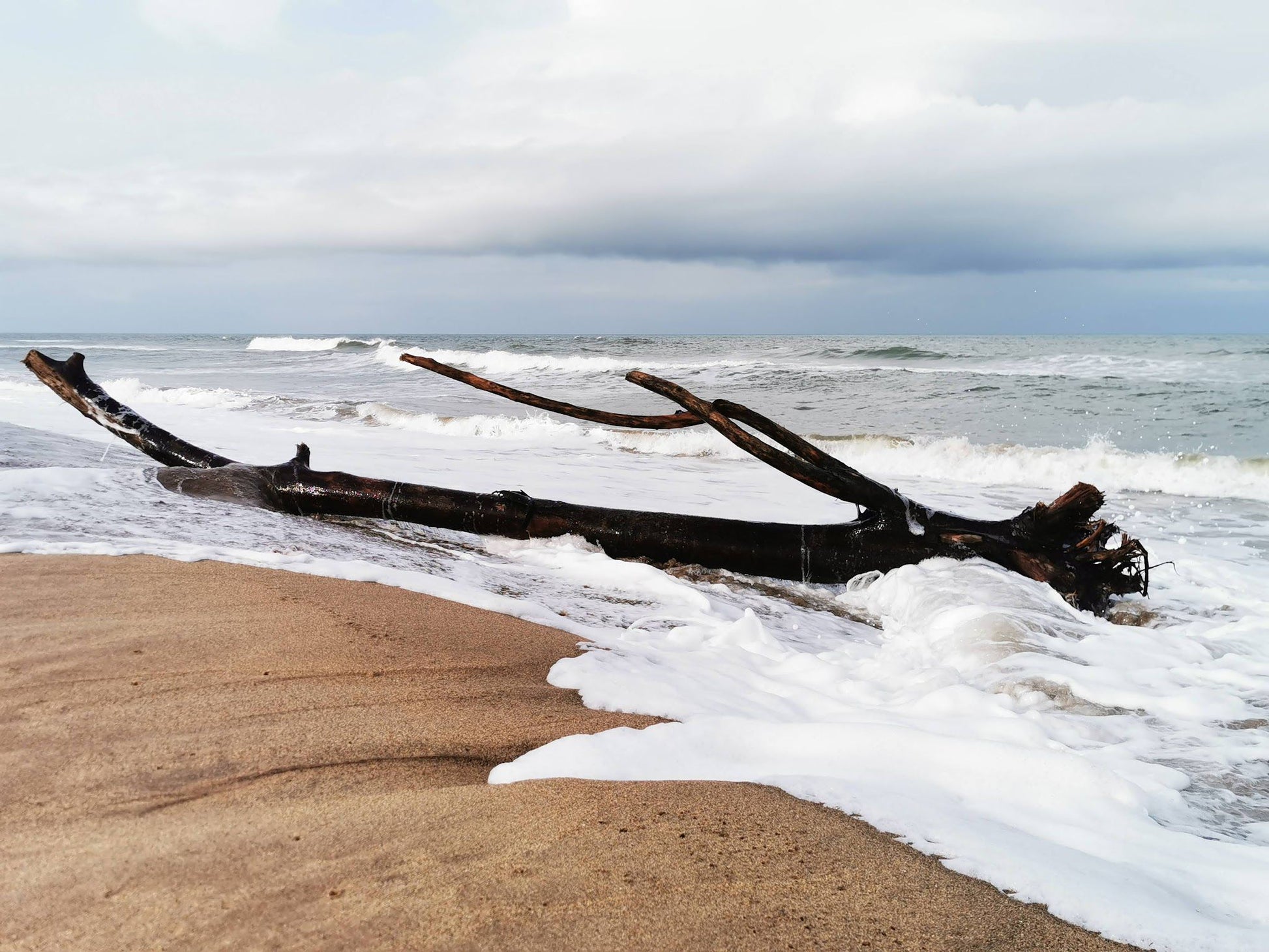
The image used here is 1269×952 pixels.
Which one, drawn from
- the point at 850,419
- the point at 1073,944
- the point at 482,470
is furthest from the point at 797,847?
the point at 850,419

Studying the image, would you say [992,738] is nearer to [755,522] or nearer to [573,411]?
[755,522]

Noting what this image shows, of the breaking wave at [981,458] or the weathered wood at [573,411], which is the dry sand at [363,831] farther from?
the breaking wave at [981,458]

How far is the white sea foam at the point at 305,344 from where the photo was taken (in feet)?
171

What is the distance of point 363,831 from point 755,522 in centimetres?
355

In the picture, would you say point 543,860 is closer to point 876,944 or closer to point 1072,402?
point 876,944

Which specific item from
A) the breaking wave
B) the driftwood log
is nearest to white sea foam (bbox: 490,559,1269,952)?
the driftwood log

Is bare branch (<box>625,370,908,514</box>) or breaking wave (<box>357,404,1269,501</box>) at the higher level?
bare branch (<box>625,370,908,514</box>)

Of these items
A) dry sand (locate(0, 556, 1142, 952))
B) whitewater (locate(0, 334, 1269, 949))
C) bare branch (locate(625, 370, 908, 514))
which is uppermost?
bare branch (locate(625, 370, 908, 514))

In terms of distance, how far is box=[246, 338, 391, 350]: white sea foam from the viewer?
52188 mm

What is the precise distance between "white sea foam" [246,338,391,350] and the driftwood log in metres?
48.2

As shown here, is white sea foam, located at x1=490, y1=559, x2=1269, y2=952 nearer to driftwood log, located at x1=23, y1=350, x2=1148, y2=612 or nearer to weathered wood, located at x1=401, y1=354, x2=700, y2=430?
driftwood log, located at x1=23, y1=350, x2=1148, y2=612

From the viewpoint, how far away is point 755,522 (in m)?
4.68

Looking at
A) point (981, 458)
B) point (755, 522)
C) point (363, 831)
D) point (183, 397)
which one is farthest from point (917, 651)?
point (183, 397)

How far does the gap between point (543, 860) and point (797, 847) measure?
18.9 inches
